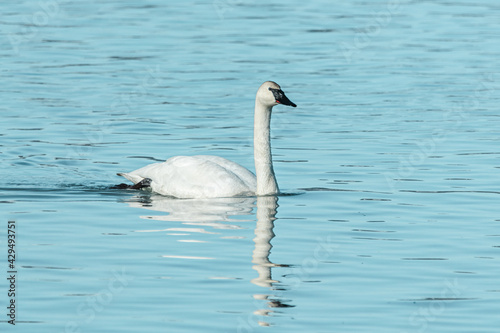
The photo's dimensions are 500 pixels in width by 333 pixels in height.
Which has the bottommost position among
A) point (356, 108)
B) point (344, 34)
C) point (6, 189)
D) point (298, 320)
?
point (298, 320)

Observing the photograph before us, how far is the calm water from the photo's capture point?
9.92 meters

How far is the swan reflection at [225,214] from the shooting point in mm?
11457

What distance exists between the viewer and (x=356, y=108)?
21812 millimetres

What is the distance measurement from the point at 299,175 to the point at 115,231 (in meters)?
4.26

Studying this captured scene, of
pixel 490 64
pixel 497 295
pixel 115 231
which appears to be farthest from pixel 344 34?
pixel 497 295

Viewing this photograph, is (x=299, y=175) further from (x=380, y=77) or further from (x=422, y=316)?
(x=380, y=77)

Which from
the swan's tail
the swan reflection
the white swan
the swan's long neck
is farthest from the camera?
the swan's tail

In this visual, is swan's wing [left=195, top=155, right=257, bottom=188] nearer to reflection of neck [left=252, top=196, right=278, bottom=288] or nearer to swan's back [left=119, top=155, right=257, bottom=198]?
swan's back [left=119, top=155, right=257, bottom=198]

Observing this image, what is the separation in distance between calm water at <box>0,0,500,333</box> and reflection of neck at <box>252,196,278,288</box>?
0.12 feet

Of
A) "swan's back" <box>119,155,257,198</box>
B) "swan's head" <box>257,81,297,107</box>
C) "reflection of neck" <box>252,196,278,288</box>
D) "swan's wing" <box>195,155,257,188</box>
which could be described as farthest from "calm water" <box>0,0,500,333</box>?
"swan's head" <box>257,81,297,107</box>

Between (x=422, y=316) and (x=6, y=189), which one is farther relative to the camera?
(x=6, y=189)

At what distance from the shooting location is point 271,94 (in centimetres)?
1450

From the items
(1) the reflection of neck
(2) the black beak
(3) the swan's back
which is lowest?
(1) the reflection of neck

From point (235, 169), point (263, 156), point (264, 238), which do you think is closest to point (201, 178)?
point (235, 169)
